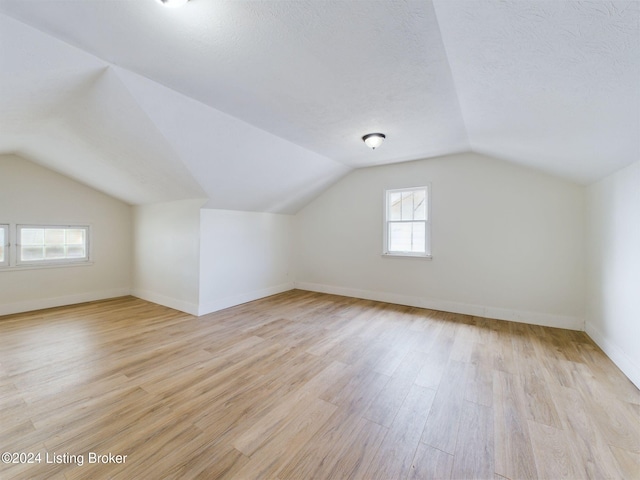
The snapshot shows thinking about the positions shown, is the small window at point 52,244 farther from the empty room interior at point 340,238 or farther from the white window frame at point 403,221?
the white window frame at point 403,221

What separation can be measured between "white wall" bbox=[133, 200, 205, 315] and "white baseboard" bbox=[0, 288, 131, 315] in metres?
0.38

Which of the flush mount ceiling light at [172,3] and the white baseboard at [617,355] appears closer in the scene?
the flush mount ceiling light at [172,3]

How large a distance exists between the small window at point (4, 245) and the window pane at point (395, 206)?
Result: 6443mm

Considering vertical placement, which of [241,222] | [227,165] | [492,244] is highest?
[227,165]

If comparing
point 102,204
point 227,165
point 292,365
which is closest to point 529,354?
point 292,365

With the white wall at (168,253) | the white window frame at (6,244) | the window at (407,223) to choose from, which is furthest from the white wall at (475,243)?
the white window frame at (6,244)

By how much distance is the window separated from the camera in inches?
182

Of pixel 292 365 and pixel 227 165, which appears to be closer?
pixel 292 365

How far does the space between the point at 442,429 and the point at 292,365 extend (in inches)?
54.7

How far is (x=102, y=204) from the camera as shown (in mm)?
5266

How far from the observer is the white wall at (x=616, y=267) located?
2361 mm

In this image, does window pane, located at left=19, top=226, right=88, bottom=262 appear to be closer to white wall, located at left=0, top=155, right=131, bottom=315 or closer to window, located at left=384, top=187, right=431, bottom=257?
white wall, located at left=0, top=155, right=131, bottom=315

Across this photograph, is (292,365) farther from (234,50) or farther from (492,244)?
(492,244)

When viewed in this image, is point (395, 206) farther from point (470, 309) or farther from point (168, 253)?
point (168, 253)
